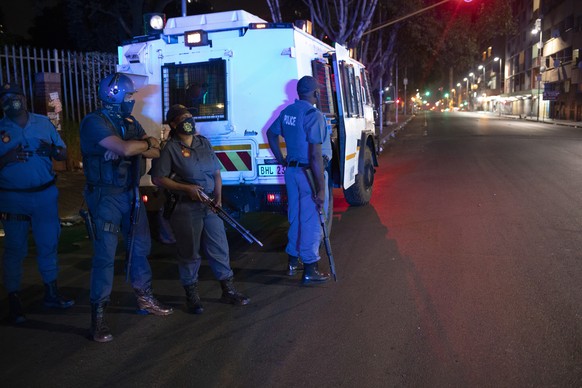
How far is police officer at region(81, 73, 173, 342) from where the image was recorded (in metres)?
4.14

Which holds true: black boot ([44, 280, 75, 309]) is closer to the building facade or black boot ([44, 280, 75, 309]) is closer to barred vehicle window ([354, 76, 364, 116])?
barred vehicle window ([354, 76, 364, 116])

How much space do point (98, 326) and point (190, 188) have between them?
1.30m

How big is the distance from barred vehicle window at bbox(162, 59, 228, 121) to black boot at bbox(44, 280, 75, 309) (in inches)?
97.6

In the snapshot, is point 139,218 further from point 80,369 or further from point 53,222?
point 80,369

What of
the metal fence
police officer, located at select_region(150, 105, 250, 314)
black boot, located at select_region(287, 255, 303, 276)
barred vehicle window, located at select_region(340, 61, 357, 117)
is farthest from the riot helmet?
the metal fence

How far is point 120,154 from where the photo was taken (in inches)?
161

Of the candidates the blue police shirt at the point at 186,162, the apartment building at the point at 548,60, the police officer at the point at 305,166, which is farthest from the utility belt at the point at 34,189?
the apartment building at the point at 548,60

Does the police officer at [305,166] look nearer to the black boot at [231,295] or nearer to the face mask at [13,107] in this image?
the black boot at [231,295]

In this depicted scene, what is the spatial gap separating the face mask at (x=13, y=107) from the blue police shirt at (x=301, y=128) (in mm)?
2376

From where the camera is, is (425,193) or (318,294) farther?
(425,193)

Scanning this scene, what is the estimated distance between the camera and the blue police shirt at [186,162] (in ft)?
14.9

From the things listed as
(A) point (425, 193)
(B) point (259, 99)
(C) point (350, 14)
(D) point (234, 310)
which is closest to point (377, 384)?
(D) point (234, 310)

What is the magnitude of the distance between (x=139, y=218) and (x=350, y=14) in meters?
22.6

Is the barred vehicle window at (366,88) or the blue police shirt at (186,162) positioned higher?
the barred vehicle window at (366,88)
